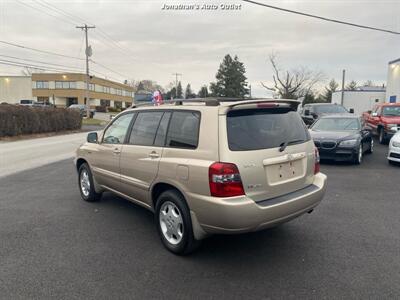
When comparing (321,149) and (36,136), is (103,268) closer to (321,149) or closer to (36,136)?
(321,149)

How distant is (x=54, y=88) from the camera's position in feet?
232

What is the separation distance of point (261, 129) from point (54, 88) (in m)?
76.0

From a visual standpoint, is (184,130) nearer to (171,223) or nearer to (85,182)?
(171,223)

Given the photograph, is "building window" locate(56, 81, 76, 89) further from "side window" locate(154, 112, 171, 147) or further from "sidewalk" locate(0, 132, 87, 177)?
"side window" locate(154, 112, 171, 147)

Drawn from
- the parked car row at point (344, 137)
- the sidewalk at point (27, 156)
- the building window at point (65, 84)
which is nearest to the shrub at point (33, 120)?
the sidewalk at point (27, 156)

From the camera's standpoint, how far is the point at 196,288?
3.03 metres

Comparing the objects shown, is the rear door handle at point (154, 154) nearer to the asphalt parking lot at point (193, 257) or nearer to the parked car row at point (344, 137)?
the asphalt parking lot at point (193, 257)

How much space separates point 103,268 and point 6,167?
8.06m

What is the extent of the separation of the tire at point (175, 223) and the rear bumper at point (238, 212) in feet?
0.44

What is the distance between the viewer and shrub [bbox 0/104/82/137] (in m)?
17.6

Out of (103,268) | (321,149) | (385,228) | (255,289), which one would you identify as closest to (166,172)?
(103,268)

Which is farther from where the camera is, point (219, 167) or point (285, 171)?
point (285, 171)

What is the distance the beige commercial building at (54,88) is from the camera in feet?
213

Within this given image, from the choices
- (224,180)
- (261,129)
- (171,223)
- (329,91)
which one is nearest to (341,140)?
(261,129)
